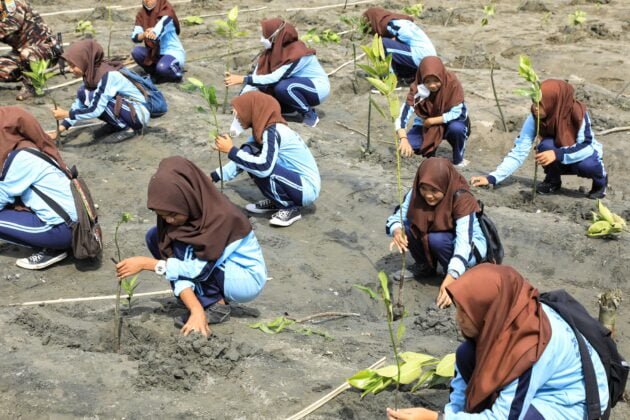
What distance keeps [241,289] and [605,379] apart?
2124 mm

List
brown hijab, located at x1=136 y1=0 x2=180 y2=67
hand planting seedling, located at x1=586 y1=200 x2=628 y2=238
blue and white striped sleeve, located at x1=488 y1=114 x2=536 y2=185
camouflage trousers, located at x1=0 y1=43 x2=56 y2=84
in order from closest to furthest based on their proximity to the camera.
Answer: hand planting seedling, located at x1=586 y1=200 x2=628 y2=238
blue and white striped sleeve, located at x1=488 y1=114 x2=536 y2=185
camouflage trousers, located at x1=0 y1=43 x2=56 y2=84
brown hijab, located at x1=136 y1=0 x2=180 y2=67

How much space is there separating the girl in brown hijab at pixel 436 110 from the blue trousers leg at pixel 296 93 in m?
1.34

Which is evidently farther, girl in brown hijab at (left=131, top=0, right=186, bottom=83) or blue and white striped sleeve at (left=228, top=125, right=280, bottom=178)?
girl in brown hijab at (left=131, top=0, right=186, bottom=83)

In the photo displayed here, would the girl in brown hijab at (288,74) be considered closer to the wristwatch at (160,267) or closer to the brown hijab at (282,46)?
the brown hijab at (282,46)

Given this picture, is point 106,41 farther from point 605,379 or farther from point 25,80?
point 605,379

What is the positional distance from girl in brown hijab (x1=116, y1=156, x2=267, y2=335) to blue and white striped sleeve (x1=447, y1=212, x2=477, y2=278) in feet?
4.33

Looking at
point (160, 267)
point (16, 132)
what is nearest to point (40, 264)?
point (16, 132)

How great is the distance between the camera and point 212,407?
11.6 ft

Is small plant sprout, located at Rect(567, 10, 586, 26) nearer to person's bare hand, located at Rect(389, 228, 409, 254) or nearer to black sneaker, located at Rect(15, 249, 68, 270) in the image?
person's bare hand, located at Rect(389, 228, 409, 254)

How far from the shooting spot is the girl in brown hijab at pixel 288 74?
845cm

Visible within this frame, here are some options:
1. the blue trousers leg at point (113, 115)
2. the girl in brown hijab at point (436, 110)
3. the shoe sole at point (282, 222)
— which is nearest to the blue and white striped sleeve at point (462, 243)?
the shoe sole at point (282, 222)

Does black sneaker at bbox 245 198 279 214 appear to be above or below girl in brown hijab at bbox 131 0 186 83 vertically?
below

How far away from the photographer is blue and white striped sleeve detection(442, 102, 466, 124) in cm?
750

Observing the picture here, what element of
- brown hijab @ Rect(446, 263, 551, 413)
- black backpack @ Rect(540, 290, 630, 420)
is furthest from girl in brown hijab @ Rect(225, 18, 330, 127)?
brown hijab @ Rect(446, 263, 551, 413)
